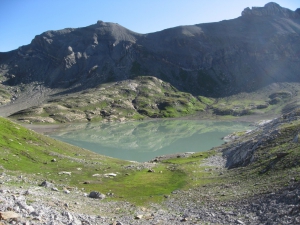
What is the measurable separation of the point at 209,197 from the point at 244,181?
9.15 metres

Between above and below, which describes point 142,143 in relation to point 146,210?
below

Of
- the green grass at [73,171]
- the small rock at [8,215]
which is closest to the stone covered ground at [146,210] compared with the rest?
the small rock at [8,215]

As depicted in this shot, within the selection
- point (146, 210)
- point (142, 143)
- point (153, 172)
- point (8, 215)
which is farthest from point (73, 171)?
point (142, 143)

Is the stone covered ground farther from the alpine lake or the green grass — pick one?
the alpine lake

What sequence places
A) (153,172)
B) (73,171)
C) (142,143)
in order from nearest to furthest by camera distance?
(73,171), (153,172), (142,143)

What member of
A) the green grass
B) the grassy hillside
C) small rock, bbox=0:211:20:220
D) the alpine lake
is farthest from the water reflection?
small rock, bbox=0:211:20:220

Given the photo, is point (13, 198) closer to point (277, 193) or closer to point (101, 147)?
point (277, 193)

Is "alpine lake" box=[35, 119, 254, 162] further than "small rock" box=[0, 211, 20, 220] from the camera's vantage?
Yes

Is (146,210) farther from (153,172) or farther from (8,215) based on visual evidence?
(153,172)

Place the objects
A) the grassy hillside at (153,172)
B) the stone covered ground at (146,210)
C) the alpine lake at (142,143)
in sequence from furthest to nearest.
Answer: the alpine lake at (142,143)
the grassy hillside at (153,172)
the stone covered ground at (146,210)

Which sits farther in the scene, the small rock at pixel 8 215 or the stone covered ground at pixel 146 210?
the stone covered ground at pixel 146 210

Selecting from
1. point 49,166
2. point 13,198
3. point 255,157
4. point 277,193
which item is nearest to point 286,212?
point 277,193

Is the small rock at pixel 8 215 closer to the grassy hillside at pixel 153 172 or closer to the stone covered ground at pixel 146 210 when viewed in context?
the stone covered ground at pixel 146 210

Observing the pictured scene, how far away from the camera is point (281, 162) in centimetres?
4369
